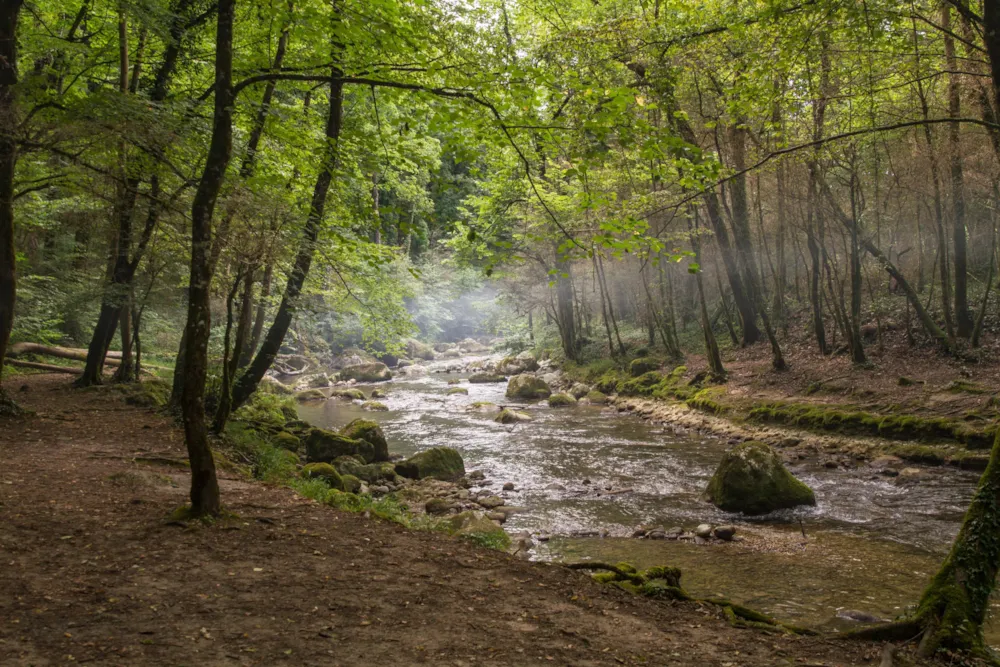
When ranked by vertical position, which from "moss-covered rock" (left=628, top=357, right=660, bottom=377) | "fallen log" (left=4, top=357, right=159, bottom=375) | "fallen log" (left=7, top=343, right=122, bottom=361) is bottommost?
"moss-covered rock" (left=628, top=357, right=660, bottom=377)

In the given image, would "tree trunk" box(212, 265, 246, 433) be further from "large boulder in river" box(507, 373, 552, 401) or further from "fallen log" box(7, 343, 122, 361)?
"large boulder in river" box(507, 373, 552, 401)

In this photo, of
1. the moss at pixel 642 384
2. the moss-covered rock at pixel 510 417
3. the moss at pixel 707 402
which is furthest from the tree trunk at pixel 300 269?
the moss at pixel 642 384

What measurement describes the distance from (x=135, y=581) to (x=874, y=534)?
29.5 feet

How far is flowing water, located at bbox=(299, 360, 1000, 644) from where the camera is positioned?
6.62 meters

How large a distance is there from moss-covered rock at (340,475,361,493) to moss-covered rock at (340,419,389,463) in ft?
7.79

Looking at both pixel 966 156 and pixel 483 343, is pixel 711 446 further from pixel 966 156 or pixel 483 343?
pixel 483 343

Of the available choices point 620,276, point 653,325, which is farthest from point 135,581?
point 620,276

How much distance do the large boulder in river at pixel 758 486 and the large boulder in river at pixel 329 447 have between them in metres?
7.41

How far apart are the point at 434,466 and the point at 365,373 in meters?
19.8

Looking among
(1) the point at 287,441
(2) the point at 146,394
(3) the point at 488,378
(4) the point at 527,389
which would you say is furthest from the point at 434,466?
(3) the point at 488,378

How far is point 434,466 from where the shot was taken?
40.3 feet

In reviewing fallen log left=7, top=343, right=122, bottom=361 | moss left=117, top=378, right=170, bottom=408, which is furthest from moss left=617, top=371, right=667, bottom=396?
fallen log left=7, top=343, right=122, bottom=361

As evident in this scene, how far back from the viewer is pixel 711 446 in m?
14.2

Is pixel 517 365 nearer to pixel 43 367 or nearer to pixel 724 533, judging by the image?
pixel 43 367
